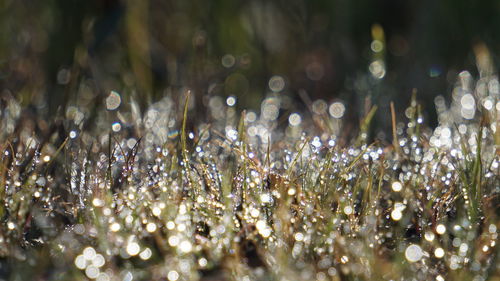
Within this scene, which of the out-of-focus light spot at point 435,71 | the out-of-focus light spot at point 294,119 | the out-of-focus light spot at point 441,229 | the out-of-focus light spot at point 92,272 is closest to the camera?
the out-of-focus light spot at point 92,272

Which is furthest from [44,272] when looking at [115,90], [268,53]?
[268,53]

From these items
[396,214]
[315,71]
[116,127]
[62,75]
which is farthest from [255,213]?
[315,71]

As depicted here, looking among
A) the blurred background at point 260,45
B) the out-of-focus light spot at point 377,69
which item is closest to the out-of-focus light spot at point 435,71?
the blurred background at point 260,45

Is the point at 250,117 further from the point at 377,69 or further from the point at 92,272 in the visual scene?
the point at 92,272

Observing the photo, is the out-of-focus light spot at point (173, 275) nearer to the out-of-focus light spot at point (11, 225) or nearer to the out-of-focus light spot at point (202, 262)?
the out-of-focus light spot at point (202, 262)

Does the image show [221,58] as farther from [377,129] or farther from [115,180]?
[115,180]

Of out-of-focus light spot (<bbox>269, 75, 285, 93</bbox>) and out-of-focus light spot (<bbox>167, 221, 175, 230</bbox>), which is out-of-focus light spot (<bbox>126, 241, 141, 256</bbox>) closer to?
out-of-focus light spot (<bbox>167, 221, 175, 230</bbox>)

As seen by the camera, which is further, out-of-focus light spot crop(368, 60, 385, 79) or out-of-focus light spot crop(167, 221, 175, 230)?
out-of-focus light spot crop(368, 60, 385, 79)

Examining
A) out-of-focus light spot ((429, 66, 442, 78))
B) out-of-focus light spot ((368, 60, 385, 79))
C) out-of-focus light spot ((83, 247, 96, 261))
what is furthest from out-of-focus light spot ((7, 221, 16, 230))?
out-of-focus light spot ((429, 66, 442, 78))
